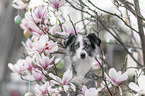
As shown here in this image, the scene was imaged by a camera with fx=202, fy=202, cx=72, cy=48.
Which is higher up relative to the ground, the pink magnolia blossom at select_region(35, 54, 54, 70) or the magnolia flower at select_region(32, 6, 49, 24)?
the magnolia flower at select_region(32, 6, 49, 24)

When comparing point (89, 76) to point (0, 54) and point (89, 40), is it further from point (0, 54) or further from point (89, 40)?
point (0, 54)

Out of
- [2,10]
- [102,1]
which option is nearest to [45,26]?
[102,1]

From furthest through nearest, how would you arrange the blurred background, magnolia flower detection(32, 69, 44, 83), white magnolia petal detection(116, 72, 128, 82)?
the blurred background → magnolia flower detection(32, 69, 44, 83) → white magnolia petal detection(116, 72, 128, 82)

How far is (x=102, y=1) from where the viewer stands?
0.73 m

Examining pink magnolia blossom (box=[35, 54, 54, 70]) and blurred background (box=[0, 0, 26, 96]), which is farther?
blurred background (box=[0, 0, 26, 96])

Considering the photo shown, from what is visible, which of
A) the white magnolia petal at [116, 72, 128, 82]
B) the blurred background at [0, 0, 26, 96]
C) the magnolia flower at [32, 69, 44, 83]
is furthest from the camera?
the blurred background at [0, 0, 26, 96]

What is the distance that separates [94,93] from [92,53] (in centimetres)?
22

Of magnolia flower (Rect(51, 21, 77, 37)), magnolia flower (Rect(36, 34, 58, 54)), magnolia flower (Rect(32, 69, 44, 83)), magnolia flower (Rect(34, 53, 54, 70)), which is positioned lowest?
magnolia flower (Rect(32, 69, 44, 83))

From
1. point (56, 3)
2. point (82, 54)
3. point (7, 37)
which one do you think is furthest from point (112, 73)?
point (7, 37)

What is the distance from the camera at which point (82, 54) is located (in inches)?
23.2

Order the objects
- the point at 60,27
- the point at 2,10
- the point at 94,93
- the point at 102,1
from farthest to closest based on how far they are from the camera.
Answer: the point at 2,10 → the point at 102,1 → the point at 60,27 → the point at 94,93

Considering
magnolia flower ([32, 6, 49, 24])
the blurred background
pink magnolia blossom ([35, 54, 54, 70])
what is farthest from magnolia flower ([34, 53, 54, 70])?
the blurred background

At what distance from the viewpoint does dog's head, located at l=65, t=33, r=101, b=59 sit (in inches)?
22.8

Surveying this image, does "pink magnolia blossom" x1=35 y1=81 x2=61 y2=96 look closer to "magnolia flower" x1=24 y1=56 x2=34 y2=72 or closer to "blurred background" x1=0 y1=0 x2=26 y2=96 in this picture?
"magnolia flower" x1=24 y1=56 x2=34 y2=72
